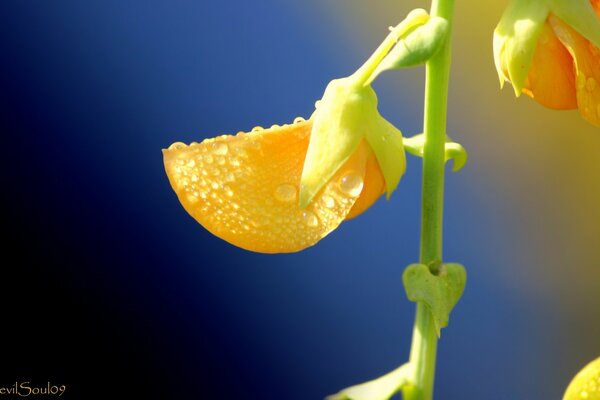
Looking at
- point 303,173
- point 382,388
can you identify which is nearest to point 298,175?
point 303,173

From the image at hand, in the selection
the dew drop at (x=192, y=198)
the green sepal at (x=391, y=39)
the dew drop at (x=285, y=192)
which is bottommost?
the dew drop at (x=285, y=192)

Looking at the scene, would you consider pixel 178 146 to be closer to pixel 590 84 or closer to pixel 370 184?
pixel 370 184

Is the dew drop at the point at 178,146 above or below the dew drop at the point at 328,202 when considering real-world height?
above

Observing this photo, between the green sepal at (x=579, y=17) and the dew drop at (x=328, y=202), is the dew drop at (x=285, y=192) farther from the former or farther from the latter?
the green sepal at (x=579, y=17)

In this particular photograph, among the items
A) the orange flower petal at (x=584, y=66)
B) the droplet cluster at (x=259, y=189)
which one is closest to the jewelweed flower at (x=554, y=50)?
the orange flower petal at (x=584, y=66)

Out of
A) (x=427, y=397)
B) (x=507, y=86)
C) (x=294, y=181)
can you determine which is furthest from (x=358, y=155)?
(x=507, y=86)

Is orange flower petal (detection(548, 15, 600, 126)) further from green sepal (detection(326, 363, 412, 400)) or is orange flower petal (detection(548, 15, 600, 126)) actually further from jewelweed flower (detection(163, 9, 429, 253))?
green sepal (detection(326, 363, 412, 400))
